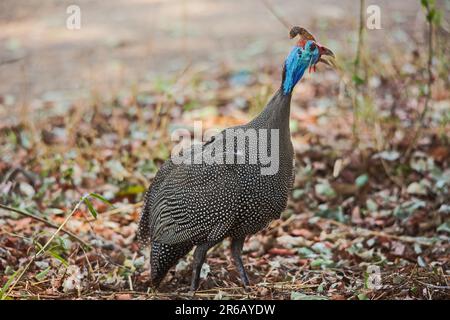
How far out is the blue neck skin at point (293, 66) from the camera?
3.20m

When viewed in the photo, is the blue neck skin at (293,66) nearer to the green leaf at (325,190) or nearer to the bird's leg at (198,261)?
the bird's leg at (198,261)

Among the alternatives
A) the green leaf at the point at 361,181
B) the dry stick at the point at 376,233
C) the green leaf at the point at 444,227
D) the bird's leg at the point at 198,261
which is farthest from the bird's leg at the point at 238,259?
the green leaf at the point at 361,181

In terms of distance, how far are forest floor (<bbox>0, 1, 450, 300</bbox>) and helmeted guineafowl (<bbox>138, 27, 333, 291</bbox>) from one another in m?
0.29

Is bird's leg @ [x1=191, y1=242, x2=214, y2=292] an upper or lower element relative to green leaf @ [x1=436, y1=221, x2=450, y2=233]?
upper

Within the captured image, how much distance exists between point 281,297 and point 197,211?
521 mm

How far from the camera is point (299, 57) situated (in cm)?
320

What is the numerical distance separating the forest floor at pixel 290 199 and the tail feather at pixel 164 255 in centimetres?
10

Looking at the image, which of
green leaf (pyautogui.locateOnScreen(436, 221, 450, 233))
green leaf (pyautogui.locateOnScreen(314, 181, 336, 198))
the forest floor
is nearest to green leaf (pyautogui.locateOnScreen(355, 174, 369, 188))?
the forest floor

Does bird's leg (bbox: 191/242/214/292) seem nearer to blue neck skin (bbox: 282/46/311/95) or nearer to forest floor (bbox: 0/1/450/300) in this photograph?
forest floor (bbox: 0/1/450/300)

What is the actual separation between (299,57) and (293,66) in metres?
0.04

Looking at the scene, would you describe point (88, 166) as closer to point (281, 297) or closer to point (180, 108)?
point (180, 108)

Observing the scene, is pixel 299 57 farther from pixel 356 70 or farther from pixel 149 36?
pixel 149 36

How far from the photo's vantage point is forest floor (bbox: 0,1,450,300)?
354 centimetres

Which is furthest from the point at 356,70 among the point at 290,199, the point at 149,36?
the point at 149,36
